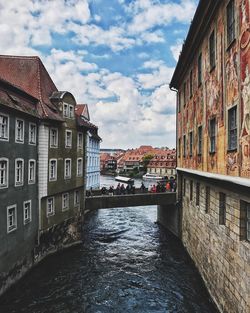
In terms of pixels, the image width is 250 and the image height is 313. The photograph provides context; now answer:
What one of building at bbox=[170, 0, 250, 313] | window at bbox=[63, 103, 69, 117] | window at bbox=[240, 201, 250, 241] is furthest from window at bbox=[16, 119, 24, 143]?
window at bbox=[240, 201, 250, 241]

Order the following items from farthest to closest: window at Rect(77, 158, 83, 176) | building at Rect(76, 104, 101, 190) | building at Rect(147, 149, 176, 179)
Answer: building at Rect(147, 149, 176, 179), building at Rect(76, 104, 101, 190), window at Rect(77, 158, 83, 176)

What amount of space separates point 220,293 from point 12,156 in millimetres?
10962

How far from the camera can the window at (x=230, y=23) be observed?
416 inches

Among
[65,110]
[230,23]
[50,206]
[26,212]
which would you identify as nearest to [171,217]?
[50,206]

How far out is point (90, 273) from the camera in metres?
17.4

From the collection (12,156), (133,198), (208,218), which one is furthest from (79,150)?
(208,218)

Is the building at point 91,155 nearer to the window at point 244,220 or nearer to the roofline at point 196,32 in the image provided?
the roofline at point 196,32

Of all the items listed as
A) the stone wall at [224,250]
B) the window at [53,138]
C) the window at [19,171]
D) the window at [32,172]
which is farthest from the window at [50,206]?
the stone wall at [224,250]

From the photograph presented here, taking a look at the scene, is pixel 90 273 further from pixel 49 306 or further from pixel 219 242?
pixel 219 242

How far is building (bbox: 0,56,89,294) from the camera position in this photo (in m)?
14.9

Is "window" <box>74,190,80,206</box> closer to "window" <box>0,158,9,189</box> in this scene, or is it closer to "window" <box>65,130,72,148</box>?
"window" <box>65,130,72,148</box>

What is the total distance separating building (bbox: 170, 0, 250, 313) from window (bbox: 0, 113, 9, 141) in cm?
920

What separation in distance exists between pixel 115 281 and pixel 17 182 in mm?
7104

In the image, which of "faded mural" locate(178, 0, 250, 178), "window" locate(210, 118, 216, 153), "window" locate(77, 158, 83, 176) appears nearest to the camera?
A: "faded mural" locate(178, 0, 250, 178)
